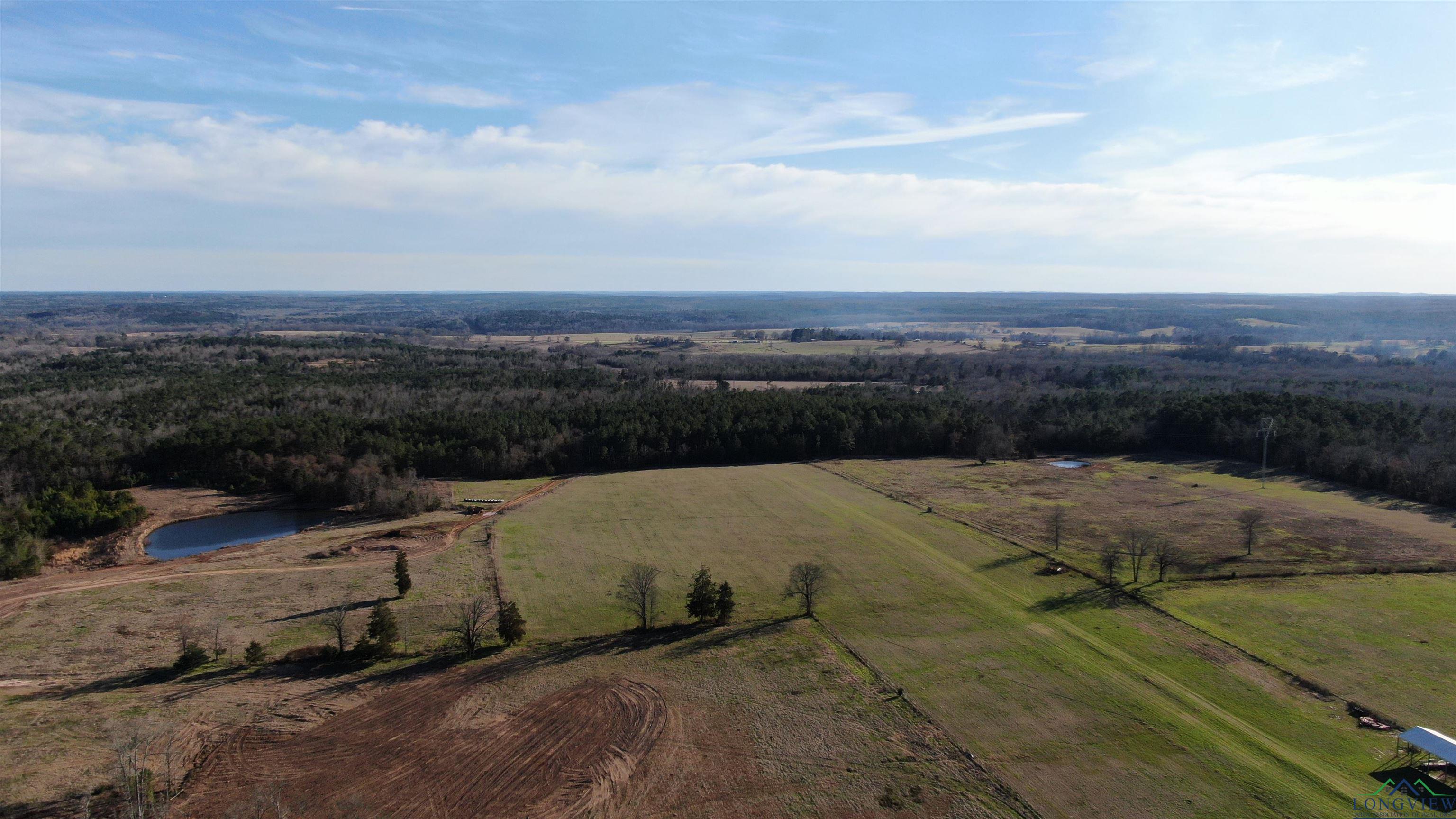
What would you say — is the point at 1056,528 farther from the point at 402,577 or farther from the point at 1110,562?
the point at 402,577

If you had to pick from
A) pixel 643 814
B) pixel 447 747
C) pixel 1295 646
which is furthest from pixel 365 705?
pixel 1295 646

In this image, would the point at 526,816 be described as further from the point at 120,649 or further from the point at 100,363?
the point at 100,363

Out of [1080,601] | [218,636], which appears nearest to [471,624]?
[218,636]

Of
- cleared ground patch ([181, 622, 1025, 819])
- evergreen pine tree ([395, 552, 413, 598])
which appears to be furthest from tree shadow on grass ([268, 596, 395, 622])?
cleared ground patch ([181, 622, 1025, 819])

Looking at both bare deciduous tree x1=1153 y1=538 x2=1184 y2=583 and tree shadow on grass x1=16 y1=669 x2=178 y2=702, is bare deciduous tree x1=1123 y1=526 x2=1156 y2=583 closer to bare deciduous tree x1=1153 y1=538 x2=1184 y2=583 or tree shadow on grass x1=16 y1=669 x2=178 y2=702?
bare deciduous tree x1=1153 y1=538 x2=1184 y2=583

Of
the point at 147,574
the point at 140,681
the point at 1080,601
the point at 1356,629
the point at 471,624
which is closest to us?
the point at 140,681

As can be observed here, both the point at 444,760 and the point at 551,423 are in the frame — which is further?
the point at 551,423
